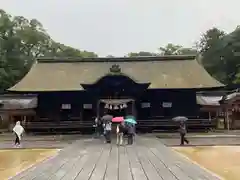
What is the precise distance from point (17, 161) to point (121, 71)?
18.9m

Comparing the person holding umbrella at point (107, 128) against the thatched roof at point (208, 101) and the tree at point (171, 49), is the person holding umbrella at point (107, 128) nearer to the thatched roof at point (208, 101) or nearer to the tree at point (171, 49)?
the thatched roof at point (208, 101)

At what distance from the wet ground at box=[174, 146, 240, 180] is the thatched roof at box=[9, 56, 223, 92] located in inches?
532

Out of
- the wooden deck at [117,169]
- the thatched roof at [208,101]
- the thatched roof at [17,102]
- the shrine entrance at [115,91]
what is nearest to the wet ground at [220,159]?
the wooden deck at [117,169]

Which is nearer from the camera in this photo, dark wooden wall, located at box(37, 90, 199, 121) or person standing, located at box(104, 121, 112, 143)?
person standing, located at box(104, 121, 112, 143)

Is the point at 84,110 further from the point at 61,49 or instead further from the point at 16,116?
the point at 61,49

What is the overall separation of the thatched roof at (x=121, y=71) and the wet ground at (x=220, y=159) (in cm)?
1351

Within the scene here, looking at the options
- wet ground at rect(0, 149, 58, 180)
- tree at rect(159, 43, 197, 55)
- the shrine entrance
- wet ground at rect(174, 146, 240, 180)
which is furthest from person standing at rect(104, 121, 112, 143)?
tree at rect(159, 43, 197, 55)

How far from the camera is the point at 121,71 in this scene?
113ft

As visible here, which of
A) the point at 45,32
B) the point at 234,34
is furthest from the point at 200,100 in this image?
the point at 45,32

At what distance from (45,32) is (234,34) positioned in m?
30.2

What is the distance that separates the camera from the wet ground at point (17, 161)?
1331 centimetres

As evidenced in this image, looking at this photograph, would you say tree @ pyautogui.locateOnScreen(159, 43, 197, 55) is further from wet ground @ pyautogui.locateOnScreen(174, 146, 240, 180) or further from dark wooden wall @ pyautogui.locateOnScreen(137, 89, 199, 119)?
wet ground @ pyautogui.locateOnScreen(174, 146, 240, 180)

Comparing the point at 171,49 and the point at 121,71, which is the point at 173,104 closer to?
the point at 121,71

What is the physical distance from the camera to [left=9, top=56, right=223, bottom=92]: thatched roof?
112 feet
